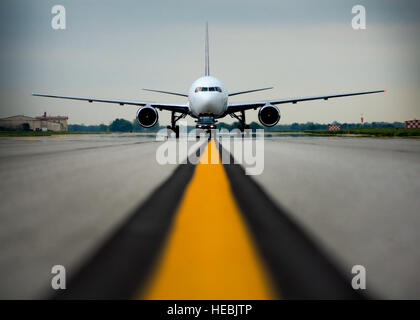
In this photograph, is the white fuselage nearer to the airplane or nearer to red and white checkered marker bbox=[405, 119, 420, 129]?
the airplane

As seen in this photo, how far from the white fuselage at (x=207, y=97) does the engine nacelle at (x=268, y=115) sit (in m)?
2.37

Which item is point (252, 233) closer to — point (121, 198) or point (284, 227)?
point (284, 227)

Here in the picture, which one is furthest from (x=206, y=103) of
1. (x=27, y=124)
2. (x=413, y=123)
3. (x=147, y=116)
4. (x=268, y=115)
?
(x=27, y=124)

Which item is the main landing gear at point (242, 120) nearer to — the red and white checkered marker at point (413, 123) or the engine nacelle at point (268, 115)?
the engine nacelle at point (268, 115)

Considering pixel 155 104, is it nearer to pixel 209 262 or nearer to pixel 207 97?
pixel 207 97

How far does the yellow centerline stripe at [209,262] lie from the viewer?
1.54m

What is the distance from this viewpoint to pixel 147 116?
770 inches

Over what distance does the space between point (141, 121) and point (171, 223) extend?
17276mm

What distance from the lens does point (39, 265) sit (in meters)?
1.82

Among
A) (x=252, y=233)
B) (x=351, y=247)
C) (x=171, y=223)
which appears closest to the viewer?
(x=351, y=247)

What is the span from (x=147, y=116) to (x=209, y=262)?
60.1 feet

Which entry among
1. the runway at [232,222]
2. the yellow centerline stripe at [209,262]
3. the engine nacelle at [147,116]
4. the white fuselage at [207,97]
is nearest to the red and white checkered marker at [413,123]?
the white fuselage at [207,97]

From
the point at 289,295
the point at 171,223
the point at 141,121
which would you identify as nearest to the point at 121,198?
the point at 171,223

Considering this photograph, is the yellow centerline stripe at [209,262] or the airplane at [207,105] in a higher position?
the airplane at [207,105]
